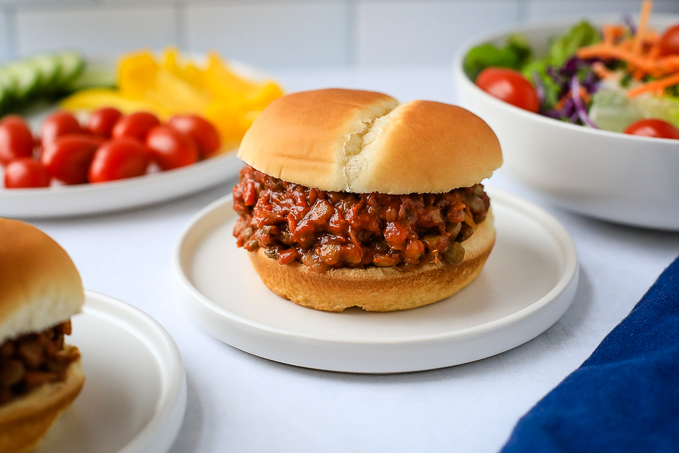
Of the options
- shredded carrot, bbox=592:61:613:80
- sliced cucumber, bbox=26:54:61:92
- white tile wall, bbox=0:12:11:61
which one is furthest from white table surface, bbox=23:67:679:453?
white tile wall, bbox=0:12:11:61

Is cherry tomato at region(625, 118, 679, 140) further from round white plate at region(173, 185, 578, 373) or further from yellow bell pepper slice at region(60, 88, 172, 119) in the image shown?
yellow bell pepper slice at region(60, 88, 172, 119)

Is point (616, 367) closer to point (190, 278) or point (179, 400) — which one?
point (179, 400)

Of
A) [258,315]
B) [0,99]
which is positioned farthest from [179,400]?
[0,99]

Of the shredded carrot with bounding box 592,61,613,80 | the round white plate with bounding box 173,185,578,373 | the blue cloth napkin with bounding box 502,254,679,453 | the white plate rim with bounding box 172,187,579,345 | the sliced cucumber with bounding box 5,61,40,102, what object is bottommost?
the round white plate with bounding box 173,185,578,373

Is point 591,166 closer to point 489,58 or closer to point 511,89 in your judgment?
point 511,89

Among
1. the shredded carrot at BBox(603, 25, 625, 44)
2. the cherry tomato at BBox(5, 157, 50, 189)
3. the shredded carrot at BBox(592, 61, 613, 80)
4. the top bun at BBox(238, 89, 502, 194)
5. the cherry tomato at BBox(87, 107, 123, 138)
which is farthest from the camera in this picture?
the shredded carrot at BBox(603, 25, 625, 44)

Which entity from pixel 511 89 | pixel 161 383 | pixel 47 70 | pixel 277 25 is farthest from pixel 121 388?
pixel 277 25
